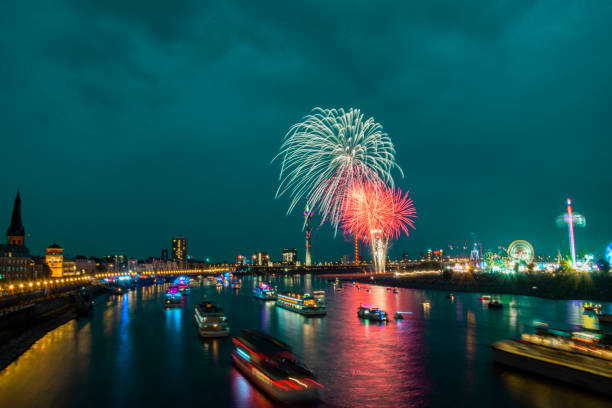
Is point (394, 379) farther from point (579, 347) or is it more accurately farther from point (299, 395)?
point (579, 347)

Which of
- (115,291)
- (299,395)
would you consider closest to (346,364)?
(299,395)

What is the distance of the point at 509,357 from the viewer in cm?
2333

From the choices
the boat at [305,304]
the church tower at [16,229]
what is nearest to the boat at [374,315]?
the boat at [305,304]

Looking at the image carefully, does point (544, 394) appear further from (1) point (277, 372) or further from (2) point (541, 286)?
(2) point (541, 286)

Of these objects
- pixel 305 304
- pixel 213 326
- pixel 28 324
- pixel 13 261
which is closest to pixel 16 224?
pixel 13 261

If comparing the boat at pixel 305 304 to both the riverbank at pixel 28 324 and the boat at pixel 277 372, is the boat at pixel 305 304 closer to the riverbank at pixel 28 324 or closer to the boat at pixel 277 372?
the riverbank at pixel 28 324

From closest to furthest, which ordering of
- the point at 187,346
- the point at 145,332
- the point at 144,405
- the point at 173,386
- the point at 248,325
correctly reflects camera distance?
the point at 144,405
the point at 173,386
the point at 187,346
the point at 145,332
the point at 248,325

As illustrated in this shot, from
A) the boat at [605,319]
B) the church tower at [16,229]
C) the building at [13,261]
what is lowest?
the boat at [605,319]

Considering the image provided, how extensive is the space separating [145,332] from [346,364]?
81.6ft

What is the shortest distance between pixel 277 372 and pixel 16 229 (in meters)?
144

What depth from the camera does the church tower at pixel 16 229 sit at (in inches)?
5003

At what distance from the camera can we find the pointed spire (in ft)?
420

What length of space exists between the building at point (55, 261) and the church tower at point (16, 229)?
15787 millimetres

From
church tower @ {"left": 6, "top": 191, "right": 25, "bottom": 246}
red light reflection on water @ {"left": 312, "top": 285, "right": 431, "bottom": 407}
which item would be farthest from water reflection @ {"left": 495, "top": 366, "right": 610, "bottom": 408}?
church tower @ {"left": 6, "top": 191, "right": 25, "bottom": 246}
